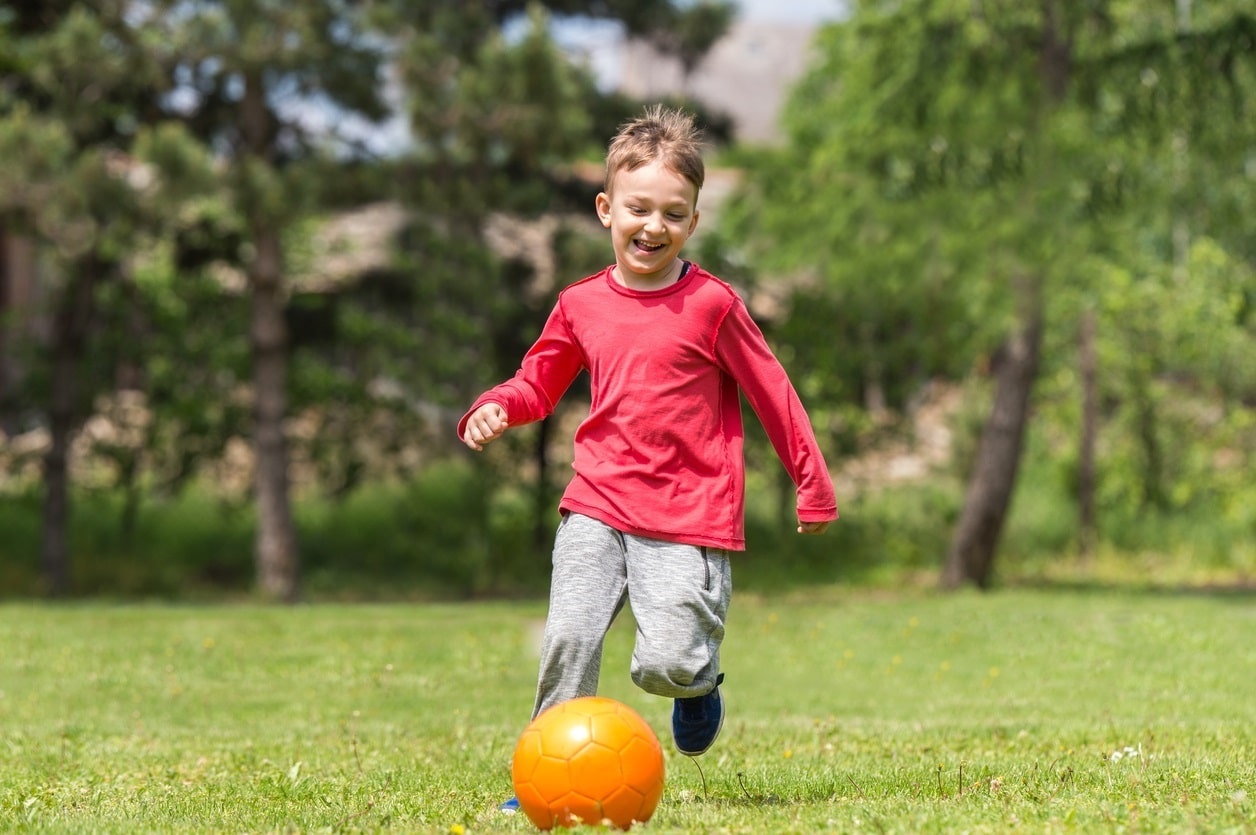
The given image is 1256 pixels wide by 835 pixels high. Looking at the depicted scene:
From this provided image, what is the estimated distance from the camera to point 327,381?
68.1ft

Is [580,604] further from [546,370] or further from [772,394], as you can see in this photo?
[772,394]

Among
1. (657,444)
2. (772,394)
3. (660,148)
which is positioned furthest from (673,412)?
(660,148)

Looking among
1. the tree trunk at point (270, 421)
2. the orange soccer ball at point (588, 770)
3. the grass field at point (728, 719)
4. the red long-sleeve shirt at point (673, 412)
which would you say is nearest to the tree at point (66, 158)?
the tree trunk at point (270, 421)

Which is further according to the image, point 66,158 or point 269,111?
point 269,111

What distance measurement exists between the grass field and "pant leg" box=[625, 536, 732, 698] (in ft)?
1.46

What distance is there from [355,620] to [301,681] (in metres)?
5.08

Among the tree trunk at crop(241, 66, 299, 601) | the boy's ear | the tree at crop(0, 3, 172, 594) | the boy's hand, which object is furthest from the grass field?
the tree at crop(0, 3, 172, 594)

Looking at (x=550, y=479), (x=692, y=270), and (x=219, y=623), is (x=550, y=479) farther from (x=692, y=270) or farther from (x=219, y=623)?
(x=692, y=270)

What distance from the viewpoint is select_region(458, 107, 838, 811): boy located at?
16.4ft

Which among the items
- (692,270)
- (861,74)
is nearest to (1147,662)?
(692,270)

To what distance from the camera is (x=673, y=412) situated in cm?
505

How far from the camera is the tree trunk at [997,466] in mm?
18469

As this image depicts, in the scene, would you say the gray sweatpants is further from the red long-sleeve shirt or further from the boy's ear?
the boy's ear

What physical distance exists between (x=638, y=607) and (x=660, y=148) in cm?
148
